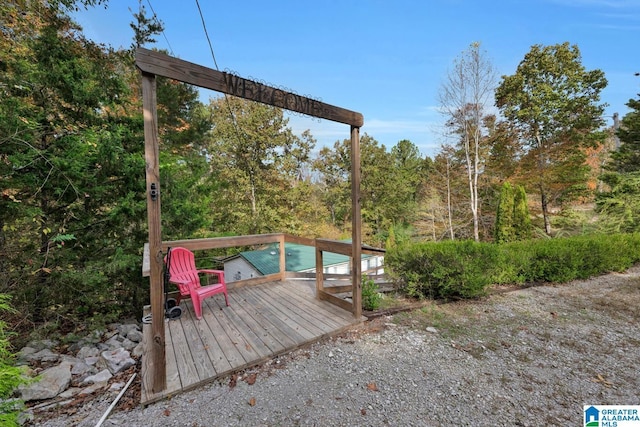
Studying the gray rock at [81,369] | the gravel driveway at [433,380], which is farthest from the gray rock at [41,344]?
the gravel driveway at [433,380]

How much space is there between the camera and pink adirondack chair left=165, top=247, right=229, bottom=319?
10.3 feet

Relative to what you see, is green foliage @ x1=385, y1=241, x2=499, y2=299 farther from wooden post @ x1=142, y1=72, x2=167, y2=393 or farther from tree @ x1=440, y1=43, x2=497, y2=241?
tree @ x1=440, y1=43, x2=497, y2=241

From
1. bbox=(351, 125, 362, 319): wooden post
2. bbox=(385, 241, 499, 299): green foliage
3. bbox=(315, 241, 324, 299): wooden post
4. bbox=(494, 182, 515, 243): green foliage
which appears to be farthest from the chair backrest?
bbox=(494, 182, 515, 243): green foliage

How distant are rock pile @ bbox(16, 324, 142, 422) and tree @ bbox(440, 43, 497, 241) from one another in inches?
532

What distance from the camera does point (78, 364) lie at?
2318mm

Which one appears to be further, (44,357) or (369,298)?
(369,298)

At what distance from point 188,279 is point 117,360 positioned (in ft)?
3.51

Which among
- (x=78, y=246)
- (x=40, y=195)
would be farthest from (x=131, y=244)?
(x=40, y=195)

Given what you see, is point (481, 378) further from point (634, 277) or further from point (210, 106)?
point (210, 106)

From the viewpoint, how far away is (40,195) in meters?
3.04

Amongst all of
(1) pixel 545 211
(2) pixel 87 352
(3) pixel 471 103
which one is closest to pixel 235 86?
(2) pixel 87 352

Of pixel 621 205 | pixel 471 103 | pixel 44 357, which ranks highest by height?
pixel 471 103

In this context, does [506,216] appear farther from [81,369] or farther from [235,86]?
[81,369]

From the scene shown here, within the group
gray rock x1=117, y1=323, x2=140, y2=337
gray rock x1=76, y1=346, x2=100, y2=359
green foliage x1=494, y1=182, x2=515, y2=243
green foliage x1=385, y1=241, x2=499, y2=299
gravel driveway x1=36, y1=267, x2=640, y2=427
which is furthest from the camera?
green foliage x1=494, y1=182, x2=515, y2=243
